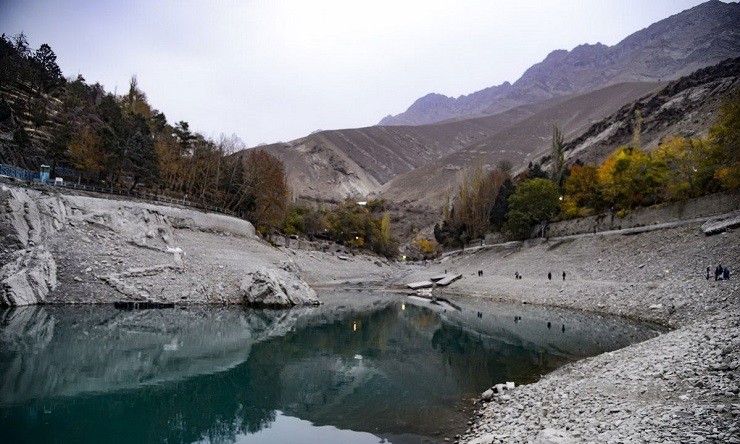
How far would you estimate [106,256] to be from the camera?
99.3ft

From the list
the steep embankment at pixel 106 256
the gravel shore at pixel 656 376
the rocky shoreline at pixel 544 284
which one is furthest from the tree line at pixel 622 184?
the steep embankment at pixel 106 256

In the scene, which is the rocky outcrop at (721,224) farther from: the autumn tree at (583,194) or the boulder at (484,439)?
the boulder at (484,439)

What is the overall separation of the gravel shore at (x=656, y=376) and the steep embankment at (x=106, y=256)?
91.0 ft

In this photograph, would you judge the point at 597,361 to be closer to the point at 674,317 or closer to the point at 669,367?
the point at 669,367

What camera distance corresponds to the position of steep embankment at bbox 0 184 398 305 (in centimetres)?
2597

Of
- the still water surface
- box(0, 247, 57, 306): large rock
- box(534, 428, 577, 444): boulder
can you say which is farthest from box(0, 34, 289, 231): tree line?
box(534, 428, 577, 444): boulder

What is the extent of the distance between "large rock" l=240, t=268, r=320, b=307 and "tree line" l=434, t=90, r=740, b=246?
3715cm

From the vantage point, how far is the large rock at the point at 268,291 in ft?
114

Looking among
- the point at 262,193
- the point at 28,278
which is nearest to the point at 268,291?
the point at 28,278

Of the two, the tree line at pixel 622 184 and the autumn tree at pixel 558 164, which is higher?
the autumn tree at pixel 558 164

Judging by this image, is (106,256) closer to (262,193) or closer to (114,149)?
(114,149)

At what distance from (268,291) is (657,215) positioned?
127 feet

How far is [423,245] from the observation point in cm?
12169

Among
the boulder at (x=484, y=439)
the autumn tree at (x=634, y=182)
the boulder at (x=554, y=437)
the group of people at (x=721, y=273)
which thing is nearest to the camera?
the boulder at (x=554, y=437)
